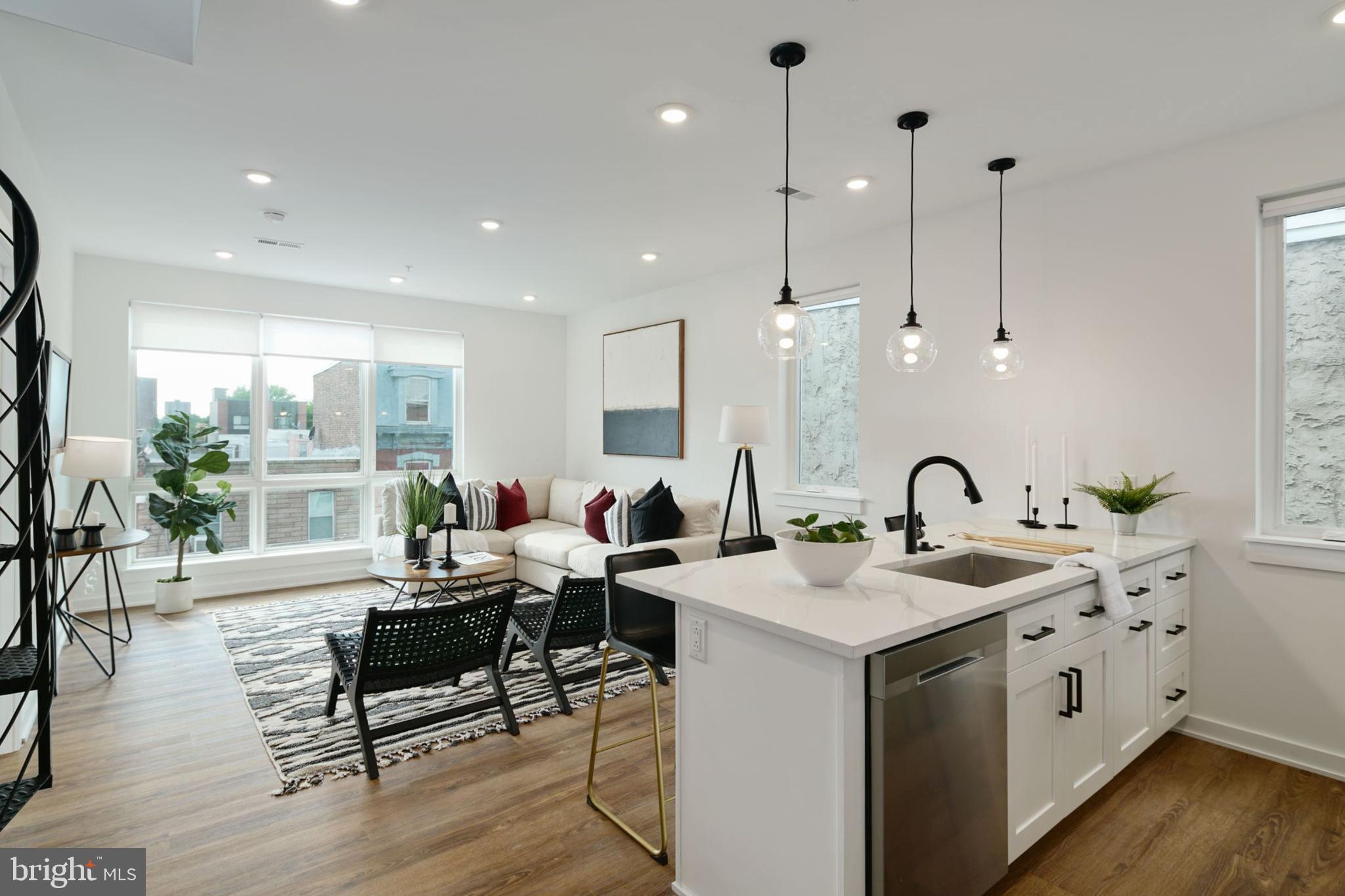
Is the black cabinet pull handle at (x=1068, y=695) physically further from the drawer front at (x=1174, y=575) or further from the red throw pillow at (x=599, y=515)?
the red throw pillow at (x=599, y=515)

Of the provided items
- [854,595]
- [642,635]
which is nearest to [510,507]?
[642,635]

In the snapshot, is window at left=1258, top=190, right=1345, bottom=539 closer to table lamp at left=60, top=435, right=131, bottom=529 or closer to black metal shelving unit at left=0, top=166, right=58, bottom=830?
black metal shelving unit at left=0, top=166, right=58, bottom=830

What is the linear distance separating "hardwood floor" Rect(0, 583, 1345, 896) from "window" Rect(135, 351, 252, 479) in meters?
2.91

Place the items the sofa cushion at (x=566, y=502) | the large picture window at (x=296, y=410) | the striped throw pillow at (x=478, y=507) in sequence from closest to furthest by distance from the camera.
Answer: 1. the large picture window at (x=296, y=410)
2. the striped throw pillow at (x=478, y=507)
3. the sofa cushion at (x=566, y=502)

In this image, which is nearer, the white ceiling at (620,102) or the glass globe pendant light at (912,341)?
the white ceiling at (620,102)

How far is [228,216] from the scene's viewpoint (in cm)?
409

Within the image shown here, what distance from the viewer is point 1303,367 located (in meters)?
2.85

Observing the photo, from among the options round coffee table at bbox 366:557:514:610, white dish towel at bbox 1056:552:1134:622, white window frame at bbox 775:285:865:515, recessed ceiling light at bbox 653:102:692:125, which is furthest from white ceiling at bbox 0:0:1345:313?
round coffee table at bbox 366:557:514:610

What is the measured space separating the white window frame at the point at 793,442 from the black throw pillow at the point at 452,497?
273 centimetres

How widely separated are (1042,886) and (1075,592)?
0.88 meters

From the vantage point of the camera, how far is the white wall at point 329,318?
5090 mm

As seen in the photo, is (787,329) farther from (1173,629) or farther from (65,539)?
(65,539)

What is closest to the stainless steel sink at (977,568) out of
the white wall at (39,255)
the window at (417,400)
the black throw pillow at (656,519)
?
the black throw pillow at (656,519)

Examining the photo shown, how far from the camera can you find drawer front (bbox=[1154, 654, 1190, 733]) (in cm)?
276
